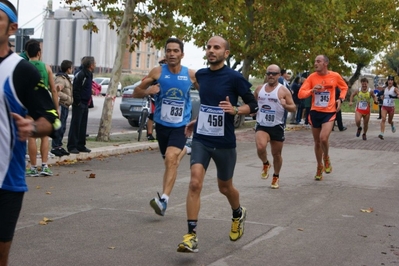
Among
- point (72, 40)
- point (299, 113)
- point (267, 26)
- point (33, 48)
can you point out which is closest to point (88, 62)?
point (33, 48)

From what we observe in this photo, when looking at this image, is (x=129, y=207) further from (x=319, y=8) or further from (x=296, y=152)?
(x=319, y=8)

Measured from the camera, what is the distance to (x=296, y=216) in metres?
9.50

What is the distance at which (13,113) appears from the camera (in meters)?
4.25

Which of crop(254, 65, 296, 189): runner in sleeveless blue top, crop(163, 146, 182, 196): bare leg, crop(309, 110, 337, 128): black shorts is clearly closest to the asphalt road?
crop(163, 146, 182, 196): bare leg

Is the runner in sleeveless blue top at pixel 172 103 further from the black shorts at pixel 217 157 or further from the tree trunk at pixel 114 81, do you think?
the tree trunk at pixel 114 81

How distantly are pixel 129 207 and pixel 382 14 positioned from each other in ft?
100.0

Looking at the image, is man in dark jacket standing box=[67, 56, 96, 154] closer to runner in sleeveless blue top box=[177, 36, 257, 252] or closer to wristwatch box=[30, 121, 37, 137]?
runner in sleeveless blue top box=[177, 36, 257, 252]

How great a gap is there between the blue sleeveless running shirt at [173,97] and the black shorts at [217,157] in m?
1.81

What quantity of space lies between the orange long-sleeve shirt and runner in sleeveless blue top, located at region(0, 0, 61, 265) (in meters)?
9.63

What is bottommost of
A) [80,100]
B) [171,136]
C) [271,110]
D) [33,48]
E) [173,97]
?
[80,100]

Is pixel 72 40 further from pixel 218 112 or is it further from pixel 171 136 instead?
pixel 218 112

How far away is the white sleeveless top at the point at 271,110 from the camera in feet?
40.1

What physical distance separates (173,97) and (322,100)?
496 centimetres

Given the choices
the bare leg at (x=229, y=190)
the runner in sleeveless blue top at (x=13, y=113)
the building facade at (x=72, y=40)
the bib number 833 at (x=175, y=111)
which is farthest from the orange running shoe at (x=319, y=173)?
the building facade at (x=72, y=40)
